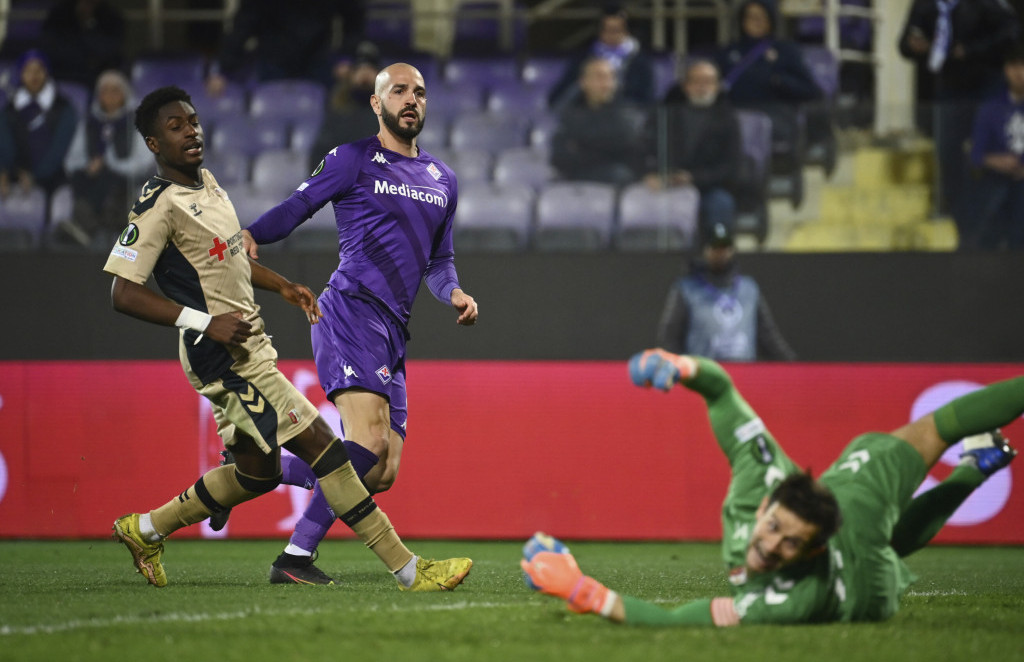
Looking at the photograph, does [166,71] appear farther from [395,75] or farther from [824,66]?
[395,75]

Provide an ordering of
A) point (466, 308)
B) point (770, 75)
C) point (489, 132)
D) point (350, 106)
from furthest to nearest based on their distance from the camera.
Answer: point (770, 75), point (350, 106), point (489, 132), point (466, 308)

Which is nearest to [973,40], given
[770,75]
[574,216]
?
[770,75]

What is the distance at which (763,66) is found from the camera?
1102 centimetres

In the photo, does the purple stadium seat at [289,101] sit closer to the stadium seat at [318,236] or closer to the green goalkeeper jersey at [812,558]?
the stadium seat at [318,236]

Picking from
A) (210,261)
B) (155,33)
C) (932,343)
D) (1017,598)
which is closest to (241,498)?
(210,261)

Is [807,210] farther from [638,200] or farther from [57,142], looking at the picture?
[57,142]

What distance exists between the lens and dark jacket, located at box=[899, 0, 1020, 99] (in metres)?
11.1

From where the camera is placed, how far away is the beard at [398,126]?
6293mm

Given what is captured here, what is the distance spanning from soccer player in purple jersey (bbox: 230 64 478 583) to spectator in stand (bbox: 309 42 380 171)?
3421mm

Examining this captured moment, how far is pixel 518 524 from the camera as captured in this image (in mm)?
9562

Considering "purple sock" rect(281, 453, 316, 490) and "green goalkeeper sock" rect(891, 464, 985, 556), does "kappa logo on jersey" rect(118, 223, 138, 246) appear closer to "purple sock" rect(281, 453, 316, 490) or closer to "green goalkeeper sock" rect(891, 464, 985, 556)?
"purple sock" rect(281, 453, 316, 490)

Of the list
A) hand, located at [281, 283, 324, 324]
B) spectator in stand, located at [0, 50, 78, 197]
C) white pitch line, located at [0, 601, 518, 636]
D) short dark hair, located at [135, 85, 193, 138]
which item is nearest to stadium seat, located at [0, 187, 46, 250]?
spectator in stand, located at [0, 50, 78, 197]

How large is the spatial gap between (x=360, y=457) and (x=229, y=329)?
971mm

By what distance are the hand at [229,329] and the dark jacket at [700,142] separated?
5.45 metres
